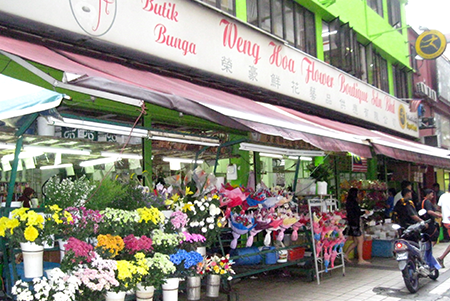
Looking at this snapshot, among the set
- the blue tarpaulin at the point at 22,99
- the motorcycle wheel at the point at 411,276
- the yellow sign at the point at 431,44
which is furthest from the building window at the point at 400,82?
the blue tarpaulin at the point at 22,99

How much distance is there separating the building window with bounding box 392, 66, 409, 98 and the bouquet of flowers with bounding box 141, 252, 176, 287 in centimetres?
1642

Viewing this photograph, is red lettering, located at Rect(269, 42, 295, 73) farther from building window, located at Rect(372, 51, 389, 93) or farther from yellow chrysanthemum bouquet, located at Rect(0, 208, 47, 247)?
yellow chrysanthemum bouquet, located at Rect(0, 208, 47, 247)

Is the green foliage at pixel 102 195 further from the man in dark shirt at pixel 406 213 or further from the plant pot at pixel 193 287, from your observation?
the man in dark shirt at pixel 406 213

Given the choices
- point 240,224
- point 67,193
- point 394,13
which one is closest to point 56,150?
point 67,193

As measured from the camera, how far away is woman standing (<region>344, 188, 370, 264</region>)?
10602 millimetres

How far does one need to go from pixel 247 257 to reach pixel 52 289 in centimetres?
381

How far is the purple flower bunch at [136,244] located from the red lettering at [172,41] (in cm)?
378

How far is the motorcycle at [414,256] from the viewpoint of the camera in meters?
7.70

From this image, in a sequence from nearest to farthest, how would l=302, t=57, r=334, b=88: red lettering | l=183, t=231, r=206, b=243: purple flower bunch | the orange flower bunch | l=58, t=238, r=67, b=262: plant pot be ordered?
the orange flower bunch → l=58, t=238, r=67, b=262: plant pot → l=183, t=231, r=206, b=243: purple flower bunch → l=302, t=57, r=334, b=88: red lettering

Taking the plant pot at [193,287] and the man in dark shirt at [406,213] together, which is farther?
the man in dark shirt at [406,213]

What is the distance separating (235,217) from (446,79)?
2118 cm

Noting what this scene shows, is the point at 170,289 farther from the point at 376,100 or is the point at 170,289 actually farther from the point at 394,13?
the point at 394,13

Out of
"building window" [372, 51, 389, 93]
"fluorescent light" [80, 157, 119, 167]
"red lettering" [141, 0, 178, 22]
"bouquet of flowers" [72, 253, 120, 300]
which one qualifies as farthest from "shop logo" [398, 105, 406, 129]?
"bouquet of flowers" [72, 253, 120, 300]

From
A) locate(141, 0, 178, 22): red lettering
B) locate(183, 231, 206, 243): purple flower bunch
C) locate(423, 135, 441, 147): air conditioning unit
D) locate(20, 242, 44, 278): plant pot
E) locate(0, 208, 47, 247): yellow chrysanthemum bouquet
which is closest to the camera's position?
locate(0, 208, 47, 247): yellow chrysanthemum bouquet
